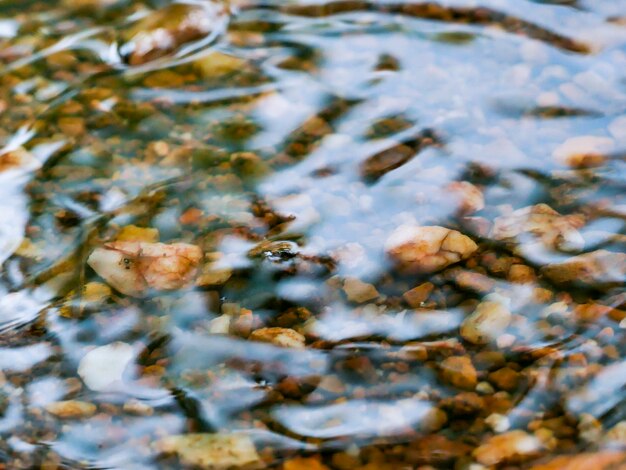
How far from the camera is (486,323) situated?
1.56 meters

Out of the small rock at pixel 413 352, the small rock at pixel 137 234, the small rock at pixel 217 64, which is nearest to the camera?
the small rock at pixel 413 352

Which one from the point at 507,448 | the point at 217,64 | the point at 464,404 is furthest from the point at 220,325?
the point at 217,64

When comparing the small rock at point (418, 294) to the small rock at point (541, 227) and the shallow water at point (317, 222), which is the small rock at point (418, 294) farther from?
the small rock at point (541, 227)

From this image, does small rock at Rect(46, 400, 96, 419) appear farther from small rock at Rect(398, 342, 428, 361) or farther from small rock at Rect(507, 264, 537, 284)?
small rock at Rect(507, 264, 537, 284)

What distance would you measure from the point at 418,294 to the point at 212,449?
61 centimetres

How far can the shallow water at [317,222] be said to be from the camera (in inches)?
55.9

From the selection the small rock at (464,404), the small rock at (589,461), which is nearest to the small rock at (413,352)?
the small rock at (464,404)

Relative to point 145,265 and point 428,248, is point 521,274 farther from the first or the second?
point 145,265

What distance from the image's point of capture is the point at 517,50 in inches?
91.0

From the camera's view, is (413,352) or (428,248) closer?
(413,352)

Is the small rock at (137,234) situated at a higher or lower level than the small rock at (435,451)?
higher

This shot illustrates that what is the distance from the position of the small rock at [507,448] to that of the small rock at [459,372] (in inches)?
5.2

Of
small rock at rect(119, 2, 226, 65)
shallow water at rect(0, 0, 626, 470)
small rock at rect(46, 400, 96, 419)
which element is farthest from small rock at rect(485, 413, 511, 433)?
small rock at rect(119, 2, 226, 65)

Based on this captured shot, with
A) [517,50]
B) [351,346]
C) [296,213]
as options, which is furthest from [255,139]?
[517,50]
